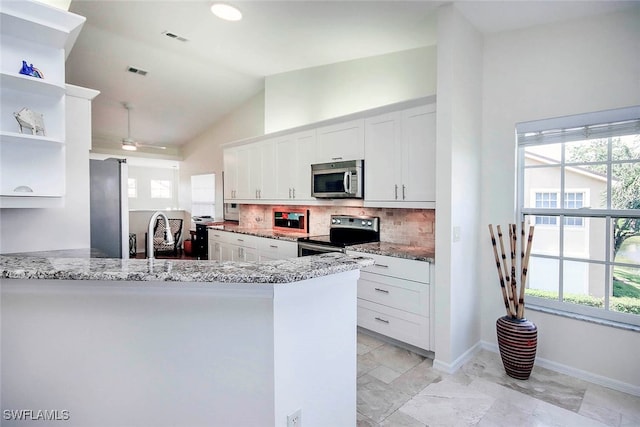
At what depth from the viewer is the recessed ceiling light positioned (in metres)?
2.94

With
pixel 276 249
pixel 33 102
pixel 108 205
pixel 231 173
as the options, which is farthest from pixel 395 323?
pixel 231 173

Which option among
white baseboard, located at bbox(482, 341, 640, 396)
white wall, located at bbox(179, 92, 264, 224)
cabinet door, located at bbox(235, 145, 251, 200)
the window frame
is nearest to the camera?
white baseboard, located at bbox(482, 341, 640, 396)

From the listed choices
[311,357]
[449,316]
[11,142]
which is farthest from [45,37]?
[449,316]

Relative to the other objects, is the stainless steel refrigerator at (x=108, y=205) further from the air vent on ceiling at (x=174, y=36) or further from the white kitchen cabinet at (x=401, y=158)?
the white kitchen cabinet at (x=401, y=158)

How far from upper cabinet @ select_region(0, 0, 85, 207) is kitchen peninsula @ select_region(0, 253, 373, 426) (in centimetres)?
100

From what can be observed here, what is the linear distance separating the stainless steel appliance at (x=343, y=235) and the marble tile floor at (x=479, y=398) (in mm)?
1227

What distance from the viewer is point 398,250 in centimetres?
298

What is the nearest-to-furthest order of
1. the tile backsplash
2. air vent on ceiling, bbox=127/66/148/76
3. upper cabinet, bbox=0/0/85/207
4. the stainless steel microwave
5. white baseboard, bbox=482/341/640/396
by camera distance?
upper cabinet, bbox=0/0/85/207 → white baseboard, bbox=482/341/640/396 → the tile backsplash → the stainless steel microwave → air vent on ceiling, bbox=127/66/148/76

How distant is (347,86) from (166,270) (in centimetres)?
343

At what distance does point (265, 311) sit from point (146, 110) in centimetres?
624

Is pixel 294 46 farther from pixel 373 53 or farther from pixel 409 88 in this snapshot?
pixel 409 88

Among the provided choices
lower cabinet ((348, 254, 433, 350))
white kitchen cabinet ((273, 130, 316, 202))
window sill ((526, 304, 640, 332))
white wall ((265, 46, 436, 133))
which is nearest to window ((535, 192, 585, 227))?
window sill ((526, 304, 640, 332))

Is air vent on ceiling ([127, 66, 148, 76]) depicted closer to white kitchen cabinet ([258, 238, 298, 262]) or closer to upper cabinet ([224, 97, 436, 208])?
upper cabinet ([224, 97, 436, 208])

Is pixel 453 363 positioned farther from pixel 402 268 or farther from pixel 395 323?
pixel 402 268
